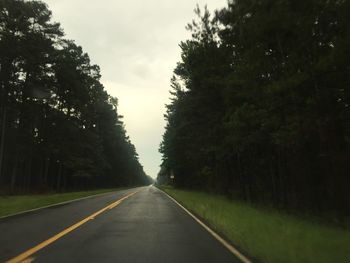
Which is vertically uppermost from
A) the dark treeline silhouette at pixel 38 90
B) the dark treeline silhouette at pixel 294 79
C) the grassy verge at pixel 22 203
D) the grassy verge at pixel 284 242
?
the dark treeline silhouette at pixel 38 90

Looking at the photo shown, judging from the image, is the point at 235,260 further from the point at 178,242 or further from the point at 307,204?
the point at 307,204

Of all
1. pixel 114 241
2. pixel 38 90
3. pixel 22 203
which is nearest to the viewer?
pixel 114 241

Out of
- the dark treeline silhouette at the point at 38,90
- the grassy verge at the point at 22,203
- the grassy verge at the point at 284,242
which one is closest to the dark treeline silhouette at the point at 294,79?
the grassy verge at the point at 284,242

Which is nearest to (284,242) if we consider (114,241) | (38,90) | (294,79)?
(114,241)

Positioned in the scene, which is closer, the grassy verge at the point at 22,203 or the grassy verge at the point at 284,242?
the grassy verge at the point at 284,242

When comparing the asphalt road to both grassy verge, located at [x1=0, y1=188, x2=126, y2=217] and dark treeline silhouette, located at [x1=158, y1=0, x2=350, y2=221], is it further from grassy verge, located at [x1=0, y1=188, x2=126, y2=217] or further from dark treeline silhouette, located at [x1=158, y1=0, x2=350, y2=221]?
dark treeline silhouette, located at [x1=158, y1=0, x2=350, y2=221]

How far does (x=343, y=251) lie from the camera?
9172 mm

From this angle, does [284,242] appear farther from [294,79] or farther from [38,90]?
[38,90]

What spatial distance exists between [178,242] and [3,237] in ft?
15.2

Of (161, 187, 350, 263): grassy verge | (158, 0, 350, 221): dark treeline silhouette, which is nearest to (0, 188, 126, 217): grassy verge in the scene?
(161, 187, 350, 263): grassy verge

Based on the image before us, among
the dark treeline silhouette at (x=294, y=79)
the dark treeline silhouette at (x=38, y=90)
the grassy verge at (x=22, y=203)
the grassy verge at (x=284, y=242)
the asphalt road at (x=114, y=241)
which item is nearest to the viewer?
the grassy verge at (x=284, y=242)

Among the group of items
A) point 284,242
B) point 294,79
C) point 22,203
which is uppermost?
point 294,79

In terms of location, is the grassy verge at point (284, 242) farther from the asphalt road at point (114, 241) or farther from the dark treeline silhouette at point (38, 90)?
the dark treeline silhouette at point (38, 90)

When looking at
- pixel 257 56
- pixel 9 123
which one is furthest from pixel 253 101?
pixel 9 123
